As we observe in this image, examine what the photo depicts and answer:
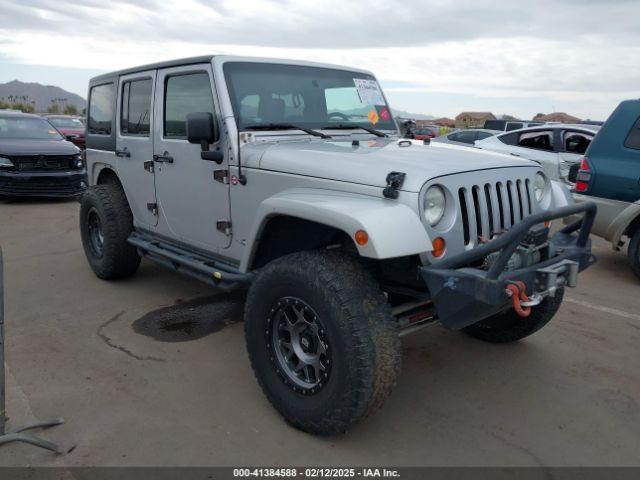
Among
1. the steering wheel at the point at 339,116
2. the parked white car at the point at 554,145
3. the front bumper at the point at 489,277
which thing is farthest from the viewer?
the parked white car at the point at 554,145

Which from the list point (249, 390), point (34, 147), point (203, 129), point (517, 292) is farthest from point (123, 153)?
point (34, 147)

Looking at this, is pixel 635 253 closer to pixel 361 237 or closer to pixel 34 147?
pixel 361 237

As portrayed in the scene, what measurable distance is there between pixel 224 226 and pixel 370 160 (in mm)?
1238

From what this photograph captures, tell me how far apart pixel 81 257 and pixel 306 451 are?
4.61m

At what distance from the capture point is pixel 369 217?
8.38 ft

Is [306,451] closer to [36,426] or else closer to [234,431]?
[234,431]

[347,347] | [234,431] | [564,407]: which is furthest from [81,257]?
[564,407]

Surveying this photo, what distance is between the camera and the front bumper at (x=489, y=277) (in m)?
2.49

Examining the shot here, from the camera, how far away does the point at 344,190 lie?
9.58 ft

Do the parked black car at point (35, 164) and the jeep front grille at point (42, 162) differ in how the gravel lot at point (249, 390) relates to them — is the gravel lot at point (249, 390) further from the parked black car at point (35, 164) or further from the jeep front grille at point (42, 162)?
the jeep front grille at point (42, 162)

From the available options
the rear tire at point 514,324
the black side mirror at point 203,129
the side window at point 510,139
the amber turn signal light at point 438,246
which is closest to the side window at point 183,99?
the black side mirror at point 203,129

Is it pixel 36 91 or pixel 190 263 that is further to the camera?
pixel 36 91

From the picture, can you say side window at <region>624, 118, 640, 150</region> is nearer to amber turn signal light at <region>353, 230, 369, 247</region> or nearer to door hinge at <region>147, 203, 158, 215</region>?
amber turn signal light at <region>353, 230, 369, 247</region>

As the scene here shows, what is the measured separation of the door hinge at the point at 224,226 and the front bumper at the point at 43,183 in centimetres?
658
